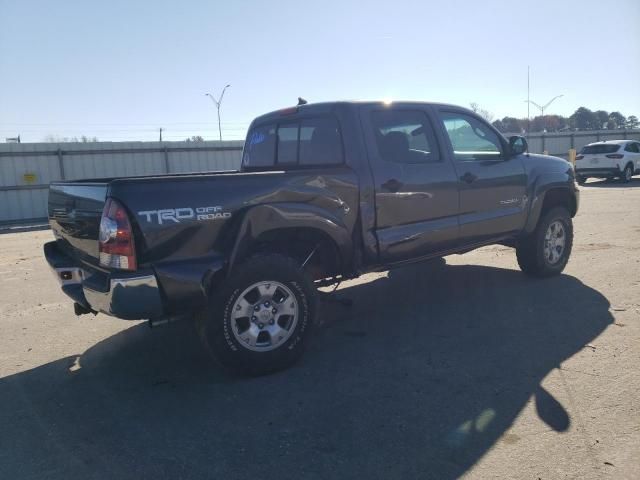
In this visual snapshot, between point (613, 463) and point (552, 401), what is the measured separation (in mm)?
639

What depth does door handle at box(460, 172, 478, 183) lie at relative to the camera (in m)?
5.02

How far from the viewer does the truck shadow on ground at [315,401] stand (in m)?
2.70

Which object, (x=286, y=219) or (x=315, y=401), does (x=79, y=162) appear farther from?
(x=315, y=401)

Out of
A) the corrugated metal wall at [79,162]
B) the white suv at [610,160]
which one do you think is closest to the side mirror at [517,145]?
the corrugated metal wall at [79,162]

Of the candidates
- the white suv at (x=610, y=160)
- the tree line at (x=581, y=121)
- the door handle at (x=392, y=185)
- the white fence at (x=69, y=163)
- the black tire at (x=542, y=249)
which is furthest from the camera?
the tree line at (x=581, y=121)

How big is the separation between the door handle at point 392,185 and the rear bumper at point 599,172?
19.5 m

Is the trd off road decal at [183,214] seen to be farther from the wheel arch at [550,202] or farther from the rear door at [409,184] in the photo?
the wheel arch at [550,202]

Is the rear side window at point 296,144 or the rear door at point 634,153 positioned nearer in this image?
the rear side window at point 296,144

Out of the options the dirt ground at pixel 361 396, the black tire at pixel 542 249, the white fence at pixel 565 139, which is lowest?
the dirt ground at pixel 361 396

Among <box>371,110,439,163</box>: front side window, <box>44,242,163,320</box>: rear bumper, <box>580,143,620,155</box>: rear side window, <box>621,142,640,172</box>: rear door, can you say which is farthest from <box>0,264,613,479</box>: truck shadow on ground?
<box>621,142,640,172</box>: rear door

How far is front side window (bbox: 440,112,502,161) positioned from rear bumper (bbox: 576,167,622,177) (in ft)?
58.2

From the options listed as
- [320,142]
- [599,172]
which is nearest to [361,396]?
[320,142]

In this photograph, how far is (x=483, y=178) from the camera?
17.2ft

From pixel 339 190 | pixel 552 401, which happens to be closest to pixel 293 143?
pixel 339 190
